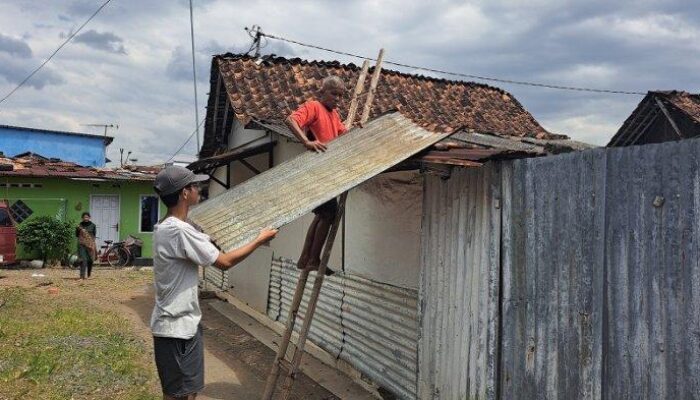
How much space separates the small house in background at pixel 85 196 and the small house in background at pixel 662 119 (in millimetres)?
14469

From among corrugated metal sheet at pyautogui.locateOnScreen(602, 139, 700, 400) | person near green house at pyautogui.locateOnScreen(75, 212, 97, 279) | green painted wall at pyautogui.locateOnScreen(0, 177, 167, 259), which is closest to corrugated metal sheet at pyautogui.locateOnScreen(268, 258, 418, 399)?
corrugated metal sheet at pyautogui.locateOnScreen(602, 139, 700, 400)

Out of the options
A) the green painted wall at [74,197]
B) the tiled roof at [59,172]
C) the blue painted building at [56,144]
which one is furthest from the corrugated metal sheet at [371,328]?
the blue painted building at [56,144]

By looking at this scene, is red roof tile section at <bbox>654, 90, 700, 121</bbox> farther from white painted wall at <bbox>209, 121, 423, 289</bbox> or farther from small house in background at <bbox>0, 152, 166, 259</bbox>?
small house in background at <bbox>0, 152, 166, 259</bbox>

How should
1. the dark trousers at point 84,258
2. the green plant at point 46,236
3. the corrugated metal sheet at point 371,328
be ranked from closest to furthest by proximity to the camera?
the corrugated metal sheet at point 371,328
the dark trousers at point 84,258
the green plant at point 46,236

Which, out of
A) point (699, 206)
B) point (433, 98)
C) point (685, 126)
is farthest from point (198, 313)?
point (685, 126)

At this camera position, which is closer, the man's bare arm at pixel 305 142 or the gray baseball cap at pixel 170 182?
the gray baseball cap at pixel 170 182

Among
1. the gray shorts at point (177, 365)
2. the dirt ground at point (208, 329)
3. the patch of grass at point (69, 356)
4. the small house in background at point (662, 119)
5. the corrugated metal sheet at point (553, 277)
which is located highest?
the small house in background at point (662, 119)

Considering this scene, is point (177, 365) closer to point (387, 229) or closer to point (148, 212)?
point (387, 229)

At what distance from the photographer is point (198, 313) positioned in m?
3.33

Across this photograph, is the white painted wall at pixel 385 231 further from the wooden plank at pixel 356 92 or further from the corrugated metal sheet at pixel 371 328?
the wooden plank at pixel 356 92

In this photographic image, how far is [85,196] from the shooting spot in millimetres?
18641

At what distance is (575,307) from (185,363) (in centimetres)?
225

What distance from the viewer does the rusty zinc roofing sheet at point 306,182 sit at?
328cm

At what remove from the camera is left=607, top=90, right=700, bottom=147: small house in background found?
1150cm
